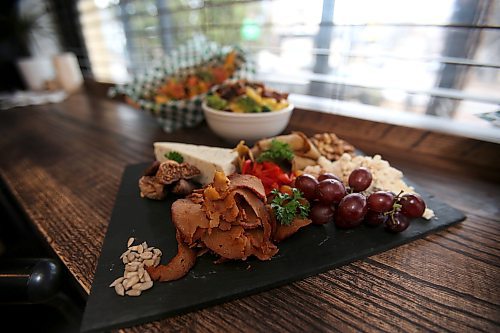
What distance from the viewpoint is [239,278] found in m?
0.47

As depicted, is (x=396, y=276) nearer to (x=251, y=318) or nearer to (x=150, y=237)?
(x=251, y=318)

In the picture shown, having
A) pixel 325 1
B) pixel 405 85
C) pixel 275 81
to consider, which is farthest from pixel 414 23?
pixel 275 81

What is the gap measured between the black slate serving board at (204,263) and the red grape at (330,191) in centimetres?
6

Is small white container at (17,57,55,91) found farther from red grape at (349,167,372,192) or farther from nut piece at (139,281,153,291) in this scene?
red grape at (349,167,372,192)

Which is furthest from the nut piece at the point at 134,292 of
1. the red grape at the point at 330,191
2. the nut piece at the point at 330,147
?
the nut piece at the point at 330,147

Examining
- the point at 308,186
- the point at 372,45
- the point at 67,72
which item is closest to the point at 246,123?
the point at 308,186

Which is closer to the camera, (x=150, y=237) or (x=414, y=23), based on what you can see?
(x=150, y=237)

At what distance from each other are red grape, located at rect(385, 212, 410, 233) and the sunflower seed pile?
1.46ft

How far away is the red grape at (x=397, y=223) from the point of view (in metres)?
0.55

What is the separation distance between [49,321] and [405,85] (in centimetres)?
131

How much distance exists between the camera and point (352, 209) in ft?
1.77

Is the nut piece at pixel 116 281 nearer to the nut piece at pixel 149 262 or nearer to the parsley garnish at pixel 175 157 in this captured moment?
the nut piece at pixel 149 262

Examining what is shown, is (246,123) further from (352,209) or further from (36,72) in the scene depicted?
(36,72)

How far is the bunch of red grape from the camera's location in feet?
1.79
